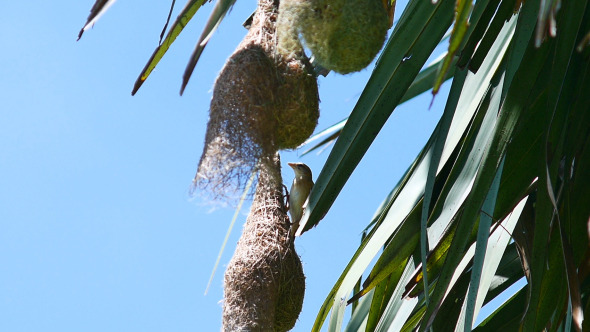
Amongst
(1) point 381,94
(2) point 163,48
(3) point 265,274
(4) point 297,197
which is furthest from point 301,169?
(1) point 381,94

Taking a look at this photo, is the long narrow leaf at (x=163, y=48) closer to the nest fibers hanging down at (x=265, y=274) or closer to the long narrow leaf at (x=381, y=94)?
the long narrow leaf at (x=381, y=94)

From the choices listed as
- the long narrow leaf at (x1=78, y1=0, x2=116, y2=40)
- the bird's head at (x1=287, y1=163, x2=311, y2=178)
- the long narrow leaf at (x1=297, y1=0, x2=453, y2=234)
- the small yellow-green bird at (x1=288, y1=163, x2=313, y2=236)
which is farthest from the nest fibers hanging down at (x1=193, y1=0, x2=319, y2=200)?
the bird's head at (x1=287, y1=163, x2=311, y2=178)

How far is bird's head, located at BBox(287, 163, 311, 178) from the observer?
323 cm

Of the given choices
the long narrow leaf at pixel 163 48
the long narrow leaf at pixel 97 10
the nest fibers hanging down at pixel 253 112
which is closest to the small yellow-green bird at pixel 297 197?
the nest fibers hanging down at pixel 253 112

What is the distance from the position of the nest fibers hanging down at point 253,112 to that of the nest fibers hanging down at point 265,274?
66cm

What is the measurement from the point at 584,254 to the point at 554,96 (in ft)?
1.53

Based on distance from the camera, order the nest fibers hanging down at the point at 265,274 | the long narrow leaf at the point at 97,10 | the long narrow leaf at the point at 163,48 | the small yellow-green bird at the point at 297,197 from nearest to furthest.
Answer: the long narrow leaf at the point at 97,10 < the long narrow leaf at the point at 163,48 < the nest fibers hanging down at the point at 265,274 < the small yellow-green bird at the point at 297,197

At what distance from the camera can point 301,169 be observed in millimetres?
3293

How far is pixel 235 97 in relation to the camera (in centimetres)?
195

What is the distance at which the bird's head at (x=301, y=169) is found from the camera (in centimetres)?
323

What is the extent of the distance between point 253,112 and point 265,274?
3.00 feet

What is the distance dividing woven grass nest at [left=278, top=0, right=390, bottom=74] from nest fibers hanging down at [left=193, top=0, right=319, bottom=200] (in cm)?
17

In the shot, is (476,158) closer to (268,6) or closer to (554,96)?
(554,96)

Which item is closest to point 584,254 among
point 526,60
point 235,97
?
point 526,60
